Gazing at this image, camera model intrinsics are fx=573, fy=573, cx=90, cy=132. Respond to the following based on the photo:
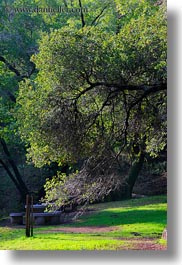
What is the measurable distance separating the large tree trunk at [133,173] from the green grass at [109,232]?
12 cm

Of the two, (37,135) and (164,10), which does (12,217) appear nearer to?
(37,135)

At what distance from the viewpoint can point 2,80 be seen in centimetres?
587

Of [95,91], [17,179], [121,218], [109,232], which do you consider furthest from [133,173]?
[17,179]

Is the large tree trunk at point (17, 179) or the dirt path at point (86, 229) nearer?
the dirt path at point (86, 229)

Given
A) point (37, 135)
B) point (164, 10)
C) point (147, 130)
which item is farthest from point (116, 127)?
point (164, 10)

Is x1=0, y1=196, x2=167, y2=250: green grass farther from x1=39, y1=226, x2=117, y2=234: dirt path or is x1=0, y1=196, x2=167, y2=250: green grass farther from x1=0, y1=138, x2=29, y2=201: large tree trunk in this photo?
x1=0, y1=138, x2=29, y2=201: large tree trunk

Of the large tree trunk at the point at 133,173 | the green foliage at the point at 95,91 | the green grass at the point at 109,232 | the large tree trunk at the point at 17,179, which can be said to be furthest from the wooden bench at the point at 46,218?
the large tree trunk at the point at 133,173

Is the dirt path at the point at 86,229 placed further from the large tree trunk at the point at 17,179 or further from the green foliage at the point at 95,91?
the green foliage at the point at 95,91

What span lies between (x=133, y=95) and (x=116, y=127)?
339 mm

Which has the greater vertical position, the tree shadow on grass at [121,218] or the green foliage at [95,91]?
the green foliage at [95,91]

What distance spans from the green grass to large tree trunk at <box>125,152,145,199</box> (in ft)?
0.39

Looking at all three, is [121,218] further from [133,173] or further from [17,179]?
[17,179]

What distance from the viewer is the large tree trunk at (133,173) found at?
537 centimetres

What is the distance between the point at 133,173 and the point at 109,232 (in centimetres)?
60
